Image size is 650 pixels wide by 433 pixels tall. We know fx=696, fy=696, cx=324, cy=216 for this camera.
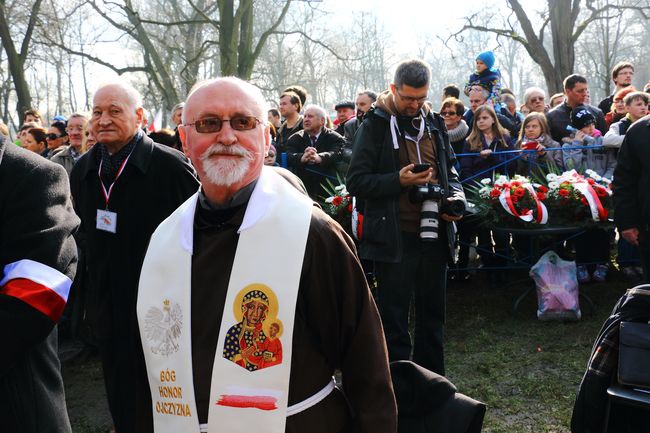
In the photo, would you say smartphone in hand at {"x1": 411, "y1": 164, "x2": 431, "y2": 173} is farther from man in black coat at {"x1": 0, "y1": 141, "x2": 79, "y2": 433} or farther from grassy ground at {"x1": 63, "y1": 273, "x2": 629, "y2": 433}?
man in black coat at {"x1": 0, "y1": 141, "x2": 79, "y2": 433}

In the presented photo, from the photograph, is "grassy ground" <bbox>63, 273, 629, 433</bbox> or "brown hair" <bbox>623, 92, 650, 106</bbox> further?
"brown hair" <bbox>623, 92, 650, 106</bbox>

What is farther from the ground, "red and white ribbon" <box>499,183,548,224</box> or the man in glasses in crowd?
the man in glasses in crowd

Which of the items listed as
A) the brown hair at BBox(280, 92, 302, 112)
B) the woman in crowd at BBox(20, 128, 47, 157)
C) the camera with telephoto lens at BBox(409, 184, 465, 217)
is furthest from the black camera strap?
the woman in crowd at BBox(20, 128, 47, 157)

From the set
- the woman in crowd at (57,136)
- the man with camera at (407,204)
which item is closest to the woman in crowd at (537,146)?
the man with camera at (407,204)

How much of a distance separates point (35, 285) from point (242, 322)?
0.63m

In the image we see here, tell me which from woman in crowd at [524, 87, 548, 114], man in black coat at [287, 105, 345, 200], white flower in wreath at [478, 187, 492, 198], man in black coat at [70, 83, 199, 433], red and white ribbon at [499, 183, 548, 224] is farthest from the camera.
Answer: woman in crowd at [524, 87, 548, 114]

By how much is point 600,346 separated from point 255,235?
138 cm

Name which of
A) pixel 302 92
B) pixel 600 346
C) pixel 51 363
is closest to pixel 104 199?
pixel 51 363

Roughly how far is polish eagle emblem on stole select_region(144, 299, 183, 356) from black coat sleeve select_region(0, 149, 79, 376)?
29 centimetres

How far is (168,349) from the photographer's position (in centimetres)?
211

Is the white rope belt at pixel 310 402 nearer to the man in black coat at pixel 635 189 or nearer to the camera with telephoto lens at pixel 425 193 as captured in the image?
the camera with telephoto lens at pixel 425 193

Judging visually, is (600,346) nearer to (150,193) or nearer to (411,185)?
(411,185)

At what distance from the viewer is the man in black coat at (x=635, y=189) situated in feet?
15.8

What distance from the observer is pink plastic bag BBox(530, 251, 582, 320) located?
20.1 feet
